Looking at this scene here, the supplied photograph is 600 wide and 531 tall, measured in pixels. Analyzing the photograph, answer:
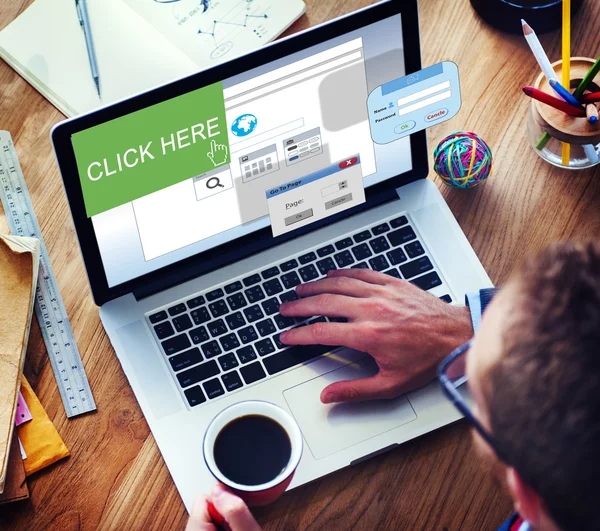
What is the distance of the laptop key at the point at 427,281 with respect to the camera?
1.03m

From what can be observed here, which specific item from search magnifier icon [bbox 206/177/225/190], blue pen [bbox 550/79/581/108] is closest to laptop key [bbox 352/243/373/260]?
search magnifier icon [bbox 206/177/225/190]

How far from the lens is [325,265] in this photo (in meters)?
1.04

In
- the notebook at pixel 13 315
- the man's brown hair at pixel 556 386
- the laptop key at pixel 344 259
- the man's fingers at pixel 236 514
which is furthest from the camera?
the laptop key at pixel 344 259

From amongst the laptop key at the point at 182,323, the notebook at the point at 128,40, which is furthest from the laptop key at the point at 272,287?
the notebook at the point at 128,40

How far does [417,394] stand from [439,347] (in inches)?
2.6

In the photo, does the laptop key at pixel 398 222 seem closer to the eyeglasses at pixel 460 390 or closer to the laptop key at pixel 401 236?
the laptop key at pixel 401 236

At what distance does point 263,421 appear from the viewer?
87 centimetres

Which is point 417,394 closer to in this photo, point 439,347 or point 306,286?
point 439,347

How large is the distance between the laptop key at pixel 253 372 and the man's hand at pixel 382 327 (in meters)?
0.05

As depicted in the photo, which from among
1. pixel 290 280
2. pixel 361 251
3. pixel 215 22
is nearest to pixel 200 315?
pixel 290 280

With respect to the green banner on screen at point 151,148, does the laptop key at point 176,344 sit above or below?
below

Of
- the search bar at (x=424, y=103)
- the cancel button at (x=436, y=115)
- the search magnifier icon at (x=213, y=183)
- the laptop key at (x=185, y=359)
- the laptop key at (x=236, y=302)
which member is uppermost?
the search bar at (x=424, y=103)

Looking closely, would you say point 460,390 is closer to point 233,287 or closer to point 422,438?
point 422,438

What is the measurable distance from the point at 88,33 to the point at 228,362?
A: 519 mm
